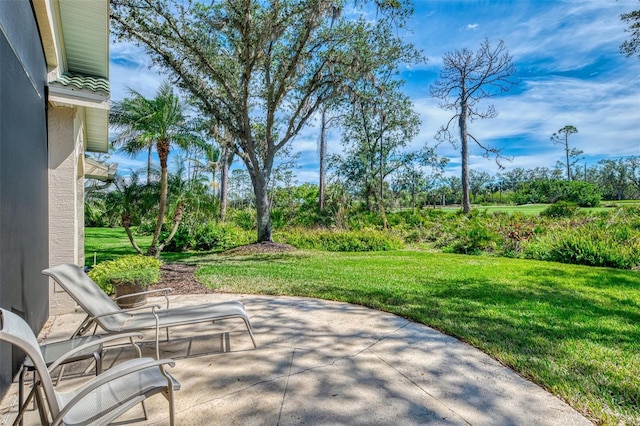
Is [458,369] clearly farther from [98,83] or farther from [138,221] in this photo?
[138,221]

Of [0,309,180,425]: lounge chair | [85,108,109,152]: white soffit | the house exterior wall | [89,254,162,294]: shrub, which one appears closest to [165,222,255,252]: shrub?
[85,108,109,152]: white soffit

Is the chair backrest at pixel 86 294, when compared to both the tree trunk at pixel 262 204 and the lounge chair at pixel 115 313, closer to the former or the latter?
the lounge chair at pixel 115 313

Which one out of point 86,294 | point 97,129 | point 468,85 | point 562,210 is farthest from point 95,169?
point 468,85

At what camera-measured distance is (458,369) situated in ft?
10.2

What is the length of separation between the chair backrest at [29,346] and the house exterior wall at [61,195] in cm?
387

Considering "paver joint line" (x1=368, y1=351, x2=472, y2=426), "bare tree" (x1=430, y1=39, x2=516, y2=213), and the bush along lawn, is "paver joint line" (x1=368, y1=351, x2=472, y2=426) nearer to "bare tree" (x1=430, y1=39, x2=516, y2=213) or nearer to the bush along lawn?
the bush along lawn

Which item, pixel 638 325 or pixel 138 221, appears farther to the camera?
pixel 138 221

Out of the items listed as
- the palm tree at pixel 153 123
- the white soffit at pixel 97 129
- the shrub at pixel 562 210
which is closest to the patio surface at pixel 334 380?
the white soffit at pixel 97 129

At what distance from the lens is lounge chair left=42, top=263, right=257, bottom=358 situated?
3258mm

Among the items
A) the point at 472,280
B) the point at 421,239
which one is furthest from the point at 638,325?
the point at 421,239

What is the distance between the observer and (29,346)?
4.98 feet

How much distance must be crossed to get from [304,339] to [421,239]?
41.3 feet

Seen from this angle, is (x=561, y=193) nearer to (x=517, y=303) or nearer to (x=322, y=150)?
(x=322, y=150)

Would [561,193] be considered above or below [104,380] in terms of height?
above
